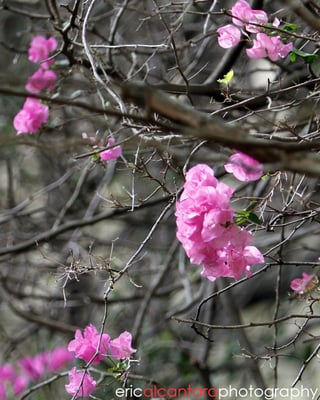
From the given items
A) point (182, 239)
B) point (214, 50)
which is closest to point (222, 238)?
point (182, 239)

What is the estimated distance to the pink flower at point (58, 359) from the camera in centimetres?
334

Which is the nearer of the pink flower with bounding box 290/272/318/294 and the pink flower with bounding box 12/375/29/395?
the pink flower with bounding box 290/272/318/294

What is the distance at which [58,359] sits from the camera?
337 centimetres

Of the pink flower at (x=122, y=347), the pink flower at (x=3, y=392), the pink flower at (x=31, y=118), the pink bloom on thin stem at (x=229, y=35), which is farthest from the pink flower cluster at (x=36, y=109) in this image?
the pink flower at (x=3, y=392)

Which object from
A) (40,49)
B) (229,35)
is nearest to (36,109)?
(40,49)

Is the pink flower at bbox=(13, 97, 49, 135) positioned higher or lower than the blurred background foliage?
higher

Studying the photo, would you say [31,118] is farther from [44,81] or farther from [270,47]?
[270,47]

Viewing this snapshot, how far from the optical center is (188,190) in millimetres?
1340

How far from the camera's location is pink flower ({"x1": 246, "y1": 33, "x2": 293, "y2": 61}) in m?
1.85

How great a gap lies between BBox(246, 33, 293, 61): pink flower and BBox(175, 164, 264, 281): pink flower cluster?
2.08 ft

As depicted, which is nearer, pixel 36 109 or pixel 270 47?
pixel 270 47

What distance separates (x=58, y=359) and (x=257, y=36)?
6.64 ft

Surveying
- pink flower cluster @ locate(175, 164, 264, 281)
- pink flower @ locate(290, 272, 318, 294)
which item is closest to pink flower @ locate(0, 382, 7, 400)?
pink flower @ locate(290, 272, 318, 294)

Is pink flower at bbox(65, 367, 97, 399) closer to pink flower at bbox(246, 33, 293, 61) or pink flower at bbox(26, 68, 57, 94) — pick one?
pink flower at bbox(246, 33, 293, 61)
